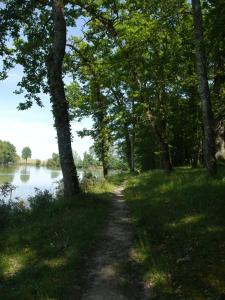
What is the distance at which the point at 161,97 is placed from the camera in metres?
29.2

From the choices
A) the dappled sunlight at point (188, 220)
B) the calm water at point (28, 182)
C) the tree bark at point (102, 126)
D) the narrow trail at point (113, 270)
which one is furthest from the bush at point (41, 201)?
the tree bark at point (102, 126)

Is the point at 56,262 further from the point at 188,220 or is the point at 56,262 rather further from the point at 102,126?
the point at 102,126

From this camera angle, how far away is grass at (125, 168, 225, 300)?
22.1 ft

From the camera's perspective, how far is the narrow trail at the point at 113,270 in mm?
6973

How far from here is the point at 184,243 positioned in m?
8.70

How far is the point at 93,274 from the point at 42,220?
476 centimetres

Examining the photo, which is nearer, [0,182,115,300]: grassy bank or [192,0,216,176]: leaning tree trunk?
[0,182,115,300]: grassy bank

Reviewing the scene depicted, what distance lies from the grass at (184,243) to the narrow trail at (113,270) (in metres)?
0.27

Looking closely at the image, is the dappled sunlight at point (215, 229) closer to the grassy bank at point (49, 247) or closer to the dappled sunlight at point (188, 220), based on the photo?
the dappled sunlight at point (188, 220)

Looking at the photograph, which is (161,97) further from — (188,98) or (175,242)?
(175,242)

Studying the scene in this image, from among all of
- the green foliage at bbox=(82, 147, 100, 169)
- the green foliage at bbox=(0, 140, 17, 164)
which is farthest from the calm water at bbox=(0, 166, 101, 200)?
the green foliage at bbox=(0, 140, 17, 164)

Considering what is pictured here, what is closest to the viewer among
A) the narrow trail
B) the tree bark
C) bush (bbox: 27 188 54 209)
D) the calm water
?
the narrow trail

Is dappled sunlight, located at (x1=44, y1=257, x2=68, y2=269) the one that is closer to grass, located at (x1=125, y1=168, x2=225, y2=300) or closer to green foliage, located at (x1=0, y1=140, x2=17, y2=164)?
grass, located at (x1=125, y1=168, x2=225, y2=300)

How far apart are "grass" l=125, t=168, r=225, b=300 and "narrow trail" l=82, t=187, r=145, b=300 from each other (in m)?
0.27
